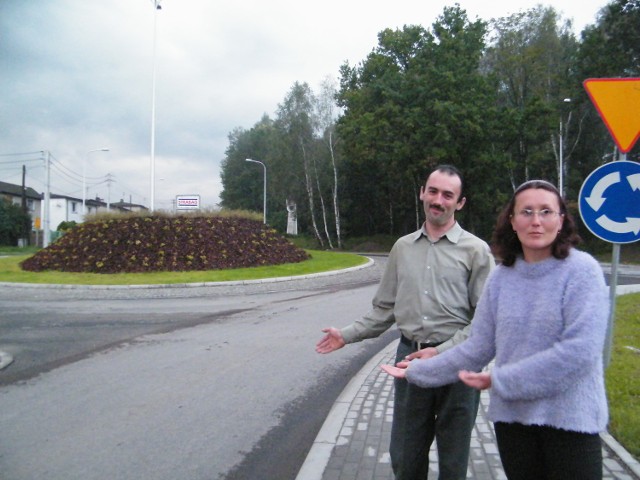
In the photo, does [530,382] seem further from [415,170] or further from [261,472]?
[415,170]

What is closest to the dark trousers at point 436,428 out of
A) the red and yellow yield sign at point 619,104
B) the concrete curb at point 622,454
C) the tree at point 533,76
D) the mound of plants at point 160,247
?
the concrete curb at point 622,454

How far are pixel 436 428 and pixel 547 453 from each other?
90 centimetres

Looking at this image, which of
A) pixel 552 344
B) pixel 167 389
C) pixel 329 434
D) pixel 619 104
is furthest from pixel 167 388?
pixel 619 104

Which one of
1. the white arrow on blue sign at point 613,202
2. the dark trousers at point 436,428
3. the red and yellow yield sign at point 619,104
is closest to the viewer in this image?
the dark trousers at point 436,428

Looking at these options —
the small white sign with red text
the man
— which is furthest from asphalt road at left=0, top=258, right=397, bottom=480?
the small white sign with red text

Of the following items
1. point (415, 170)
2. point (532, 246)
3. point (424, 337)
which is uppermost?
point (415, 170)

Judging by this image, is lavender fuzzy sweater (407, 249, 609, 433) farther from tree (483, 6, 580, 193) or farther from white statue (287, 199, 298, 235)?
white statue (287, 199, 298, 235)

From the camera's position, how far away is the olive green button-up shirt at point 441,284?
288 centimetres

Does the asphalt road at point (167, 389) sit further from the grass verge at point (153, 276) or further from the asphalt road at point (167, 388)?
the grass verge at point (153, 276)

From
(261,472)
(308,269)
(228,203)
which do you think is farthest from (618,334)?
(228,203)

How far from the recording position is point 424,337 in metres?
Answer: 2.90

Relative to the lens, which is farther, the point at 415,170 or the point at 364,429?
the point at 415,170

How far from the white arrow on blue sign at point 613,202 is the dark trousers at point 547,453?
137 inches

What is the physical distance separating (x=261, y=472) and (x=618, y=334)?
6847mm
